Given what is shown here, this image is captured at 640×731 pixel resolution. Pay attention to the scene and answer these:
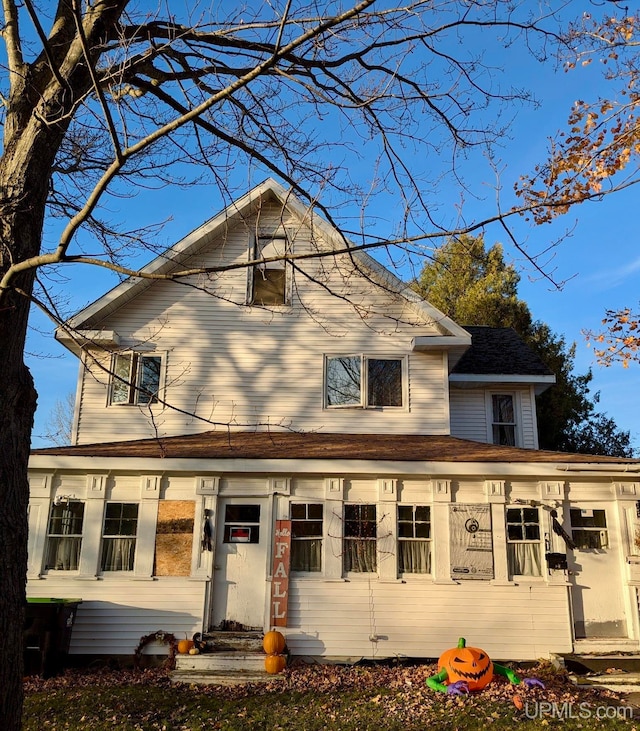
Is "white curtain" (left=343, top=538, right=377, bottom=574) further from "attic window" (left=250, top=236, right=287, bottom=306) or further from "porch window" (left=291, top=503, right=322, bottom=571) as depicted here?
"attic window" (left=250, top=236, right=287, bottom=306)

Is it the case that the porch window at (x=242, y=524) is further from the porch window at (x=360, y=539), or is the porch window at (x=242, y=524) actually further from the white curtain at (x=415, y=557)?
the white curtain at (x=415, y=557)

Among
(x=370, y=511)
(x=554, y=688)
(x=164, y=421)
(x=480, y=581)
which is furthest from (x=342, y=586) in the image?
(x=164, y=421)

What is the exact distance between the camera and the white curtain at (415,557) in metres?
10.7

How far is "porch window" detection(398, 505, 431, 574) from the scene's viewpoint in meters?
A: 10.7

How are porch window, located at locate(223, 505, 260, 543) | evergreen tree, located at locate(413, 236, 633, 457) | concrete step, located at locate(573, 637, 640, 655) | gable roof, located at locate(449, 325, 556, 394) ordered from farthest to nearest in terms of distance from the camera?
evergreen tree, located at locate(413, 236, 633, 457) → gable roof, located at locate(449, 325, 556, 394) → porch window, located at locate(223, 505, 260, 543) → concrete step, located at locate(573, 637, 640, 655)

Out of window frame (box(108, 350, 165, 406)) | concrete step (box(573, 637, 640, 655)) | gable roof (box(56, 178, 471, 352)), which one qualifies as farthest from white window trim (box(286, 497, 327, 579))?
gable roof (box(56, 178, 471, 352))

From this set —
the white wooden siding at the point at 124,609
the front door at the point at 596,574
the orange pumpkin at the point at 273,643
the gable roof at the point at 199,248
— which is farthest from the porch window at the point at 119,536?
the front door at the point at 596,574

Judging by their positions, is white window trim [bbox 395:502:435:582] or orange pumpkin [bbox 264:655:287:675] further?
white window trim [bbox 395:502:435:582]

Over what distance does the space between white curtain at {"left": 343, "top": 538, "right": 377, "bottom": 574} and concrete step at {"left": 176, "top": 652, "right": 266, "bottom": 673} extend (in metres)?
2.05

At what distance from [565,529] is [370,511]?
3234 millimetres

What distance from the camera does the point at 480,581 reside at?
1048cm

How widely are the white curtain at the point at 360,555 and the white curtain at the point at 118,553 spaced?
11.7ft

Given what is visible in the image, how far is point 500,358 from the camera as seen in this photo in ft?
51.1

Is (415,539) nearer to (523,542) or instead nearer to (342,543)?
(342,543)
